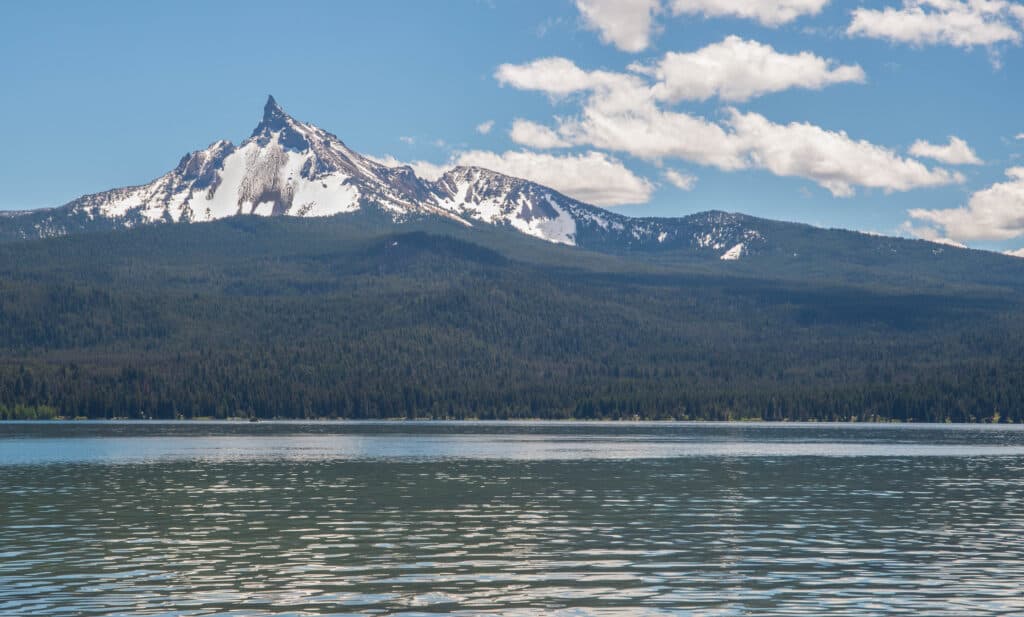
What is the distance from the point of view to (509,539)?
63094mm

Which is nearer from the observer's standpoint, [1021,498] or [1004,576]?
[1004,576]

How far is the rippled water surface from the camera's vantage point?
45.6 m

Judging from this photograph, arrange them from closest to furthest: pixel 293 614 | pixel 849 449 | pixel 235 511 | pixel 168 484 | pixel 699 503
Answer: pixel 293 614 → pixel 235 511 → pixel 699 503 → pixel 168 484 → pixel 849 449

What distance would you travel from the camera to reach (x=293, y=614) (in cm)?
4247

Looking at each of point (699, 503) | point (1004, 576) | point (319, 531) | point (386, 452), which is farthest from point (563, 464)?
point (1004, 576)

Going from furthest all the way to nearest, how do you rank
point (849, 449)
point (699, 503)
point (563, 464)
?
point (849, 449)
point (563, 464)
point (699, 503)

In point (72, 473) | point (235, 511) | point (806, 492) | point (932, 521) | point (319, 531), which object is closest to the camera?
point (319, 531)

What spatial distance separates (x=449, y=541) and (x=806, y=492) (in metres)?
38.1

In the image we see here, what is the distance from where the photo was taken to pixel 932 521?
71875 millimetres

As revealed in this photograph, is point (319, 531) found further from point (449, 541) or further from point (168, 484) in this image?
point (168, 484)

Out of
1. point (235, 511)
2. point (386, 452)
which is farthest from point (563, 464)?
point (235, 511)

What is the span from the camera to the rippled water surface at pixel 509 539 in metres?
45.6

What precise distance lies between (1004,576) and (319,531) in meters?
32.4

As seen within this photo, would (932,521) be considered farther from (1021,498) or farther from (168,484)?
(168,484)
